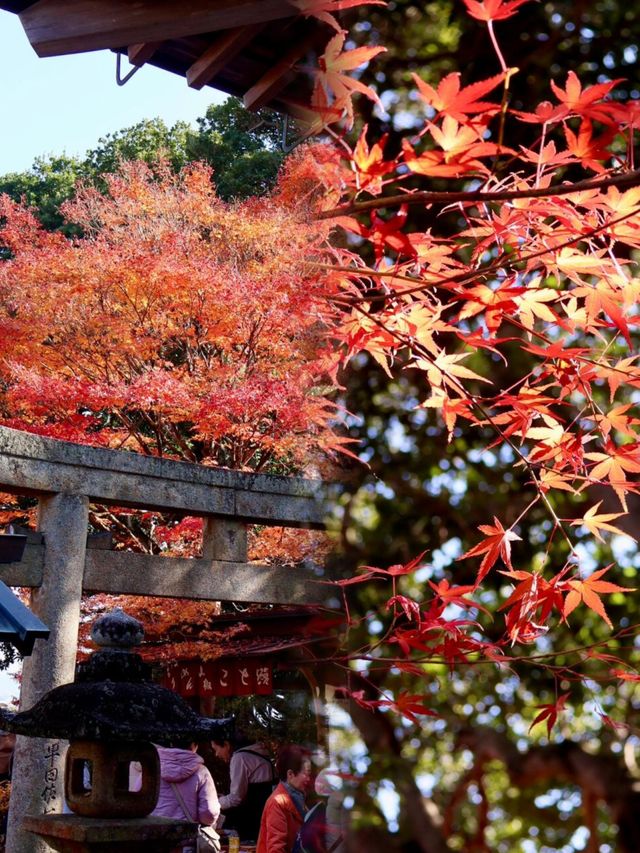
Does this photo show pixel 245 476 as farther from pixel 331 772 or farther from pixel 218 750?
pixel 331 772

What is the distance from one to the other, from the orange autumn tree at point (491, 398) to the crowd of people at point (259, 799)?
194 mm

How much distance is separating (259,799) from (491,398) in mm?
5529

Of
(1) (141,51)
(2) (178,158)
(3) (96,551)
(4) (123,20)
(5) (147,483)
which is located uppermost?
(2) (178,158)

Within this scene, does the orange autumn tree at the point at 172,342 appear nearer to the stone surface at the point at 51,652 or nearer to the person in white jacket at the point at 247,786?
the stone surface at the point at 51,652

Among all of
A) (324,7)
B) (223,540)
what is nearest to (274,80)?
(324,7)

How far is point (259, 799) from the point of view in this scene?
5.94 m

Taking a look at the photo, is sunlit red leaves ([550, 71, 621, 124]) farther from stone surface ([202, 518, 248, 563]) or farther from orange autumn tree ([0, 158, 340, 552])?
orange autumn tree ([0, 158, 340, 552])

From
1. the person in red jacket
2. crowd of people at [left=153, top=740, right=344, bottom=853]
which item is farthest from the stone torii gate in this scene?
the person in red jacket

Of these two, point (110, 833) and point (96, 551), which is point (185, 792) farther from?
point (96, 551)

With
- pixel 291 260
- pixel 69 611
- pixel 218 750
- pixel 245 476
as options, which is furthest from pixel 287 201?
pixel 218 750

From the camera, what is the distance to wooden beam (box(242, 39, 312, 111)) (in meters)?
1.60

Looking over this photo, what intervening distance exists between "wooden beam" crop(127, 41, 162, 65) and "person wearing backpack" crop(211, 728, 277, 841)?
4367mm

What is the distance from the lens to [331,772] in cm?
103

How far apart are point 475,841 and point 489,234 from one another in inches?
28.2
